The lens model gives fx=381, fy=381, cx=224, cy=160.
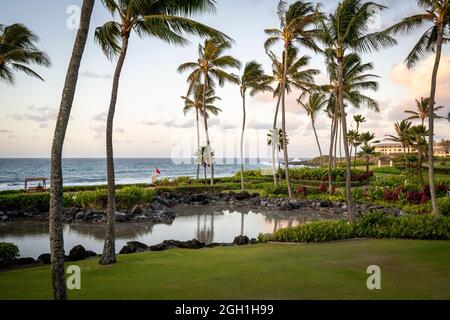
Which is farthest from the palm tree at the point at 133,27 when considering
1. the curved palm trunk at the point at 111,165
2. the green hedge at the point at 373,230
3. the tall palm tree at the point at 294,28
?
the tall palm tree at the point at 294,28

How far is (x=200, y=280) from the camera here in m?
8.44

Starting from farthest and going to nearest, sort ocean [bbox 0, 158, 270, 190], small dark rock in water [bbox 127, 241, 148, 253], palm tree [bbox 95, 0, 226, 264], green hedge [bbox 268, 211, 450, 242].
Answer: ocean [bbox 0, 158, 270, 190] < green hedge [bbox 268, 211, 450, 242] < small dark rock in water [bbox 127, 241, 148, 253] < palm tree [bbox 95, 0, 226, 264]

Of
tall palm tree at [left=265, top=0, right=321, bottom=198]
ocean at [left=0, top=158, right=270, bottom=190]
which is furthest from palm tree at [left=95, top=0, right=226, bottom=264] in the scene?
ocean at [left=0, top=158, right=270, bottom=190]

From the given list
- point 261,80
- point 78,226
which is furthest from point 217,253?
point 261,80

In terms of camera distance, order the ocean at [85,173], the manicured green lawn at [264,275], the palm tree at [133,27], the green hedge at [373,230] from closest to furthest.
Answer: the manicured green lawn at [264,275] → the palm tree at [133,27] → the green hedge at [373,230] → the ocean at [85,173]

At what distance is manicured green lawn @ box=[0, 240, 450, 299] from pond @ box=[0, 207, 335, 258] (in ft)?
15.6

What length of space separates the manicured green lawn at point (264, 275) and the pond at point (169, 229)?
4753mm

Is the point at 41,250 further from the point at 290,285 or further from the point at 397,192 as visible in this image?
the point at 397,192

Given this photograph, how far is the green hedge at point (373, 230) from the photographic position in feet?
45.3

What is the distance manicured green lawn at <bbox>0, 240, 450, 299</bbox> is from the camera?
24.5 ft

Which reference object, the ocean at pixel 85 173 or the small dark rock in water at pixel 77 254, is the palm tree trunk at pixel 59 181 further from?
the ocean at pixel 85 173

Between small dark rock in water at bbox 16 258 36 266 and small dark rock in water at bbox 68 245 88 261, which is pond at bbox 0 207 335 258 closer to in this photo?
small dark rock in water at bbox 16 258 36 266

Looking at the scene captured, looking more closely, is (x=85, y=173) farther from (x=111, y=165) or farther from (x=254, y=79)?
(x=111, y=165)

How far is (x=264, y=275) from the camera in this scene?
8.80 meters
